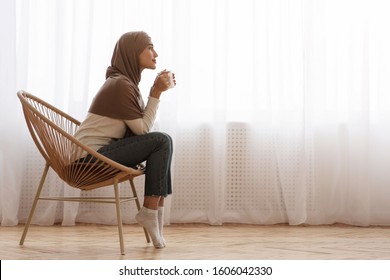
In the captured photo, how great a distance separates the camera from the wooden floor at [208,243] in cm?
275

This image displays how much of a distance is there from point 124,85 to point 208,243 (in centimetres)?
90

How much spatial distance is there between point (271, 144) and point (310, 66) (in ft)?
1.85

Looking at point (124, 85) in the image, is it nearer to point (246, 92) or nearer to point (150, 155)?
point (150, 155)

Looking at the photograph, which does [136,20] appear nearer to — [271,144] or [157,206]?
[271,144]

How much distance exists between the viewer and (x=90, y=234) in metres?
3.59

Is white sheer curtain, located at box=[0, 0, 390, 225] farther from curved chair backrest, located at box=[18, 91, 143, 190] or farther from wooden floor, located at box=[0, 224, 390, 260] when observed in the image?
curved chair backrest, located at box=[18, 91, 143, 190]

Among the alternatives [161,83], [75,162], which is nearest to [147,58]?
[161,83]

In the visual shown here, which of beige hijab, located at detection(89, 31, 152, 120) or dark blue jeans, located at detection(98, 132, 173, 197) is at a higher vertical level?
beige hijab, located at detection(89, 31, 152, 120)

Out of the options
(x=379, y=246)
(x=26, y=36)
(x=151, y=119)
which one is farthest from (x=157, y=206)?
(x=26, y=36)

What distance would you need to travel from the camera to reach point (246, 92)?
4254mm

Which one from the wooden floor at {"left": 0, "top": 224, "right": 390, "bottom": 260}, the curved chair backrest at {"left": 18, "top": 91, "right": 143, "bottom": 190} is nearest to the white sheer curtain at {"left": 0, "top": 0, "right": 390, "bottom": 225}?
the wooden floor at {"left": 0, "top": 224, "right": 390, "bottom": 260}

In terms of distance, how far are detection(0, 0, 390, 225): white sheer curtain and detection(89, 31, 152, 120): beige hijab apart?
1134mm

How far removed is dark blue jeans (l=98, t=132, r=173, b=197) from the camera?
280 cm

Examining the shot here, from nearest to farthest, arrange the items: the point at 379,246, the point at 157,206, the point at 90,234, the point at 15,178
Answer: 1. the point at 157,206
2. the point at 379,246
3. the point at 90,234
4. the point at 15,178
